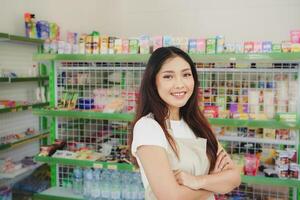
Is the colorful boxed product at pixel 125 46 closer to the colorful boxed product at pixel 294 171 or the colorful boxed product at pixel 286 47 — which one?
the colorful boxed product at pixel 286 47

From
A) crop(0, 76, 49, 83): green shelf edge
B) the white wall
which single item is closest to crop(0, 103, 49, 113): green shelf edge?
crop(0, 76, 49, 83): green shelf edge

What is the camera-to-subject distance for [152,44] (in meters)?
2.86

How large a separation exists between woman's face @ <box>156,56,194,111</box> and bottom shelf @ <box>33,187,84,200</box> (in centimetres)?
193

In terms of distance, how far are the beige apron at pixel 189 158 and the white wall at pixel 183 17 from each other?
4.63 m

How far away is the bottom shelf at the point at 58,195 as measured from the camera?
3.18 metres

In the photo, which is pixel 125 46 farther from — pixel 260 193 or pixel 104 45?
pixel 260 193

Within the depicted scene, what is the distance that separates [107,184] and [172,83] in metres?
1.74

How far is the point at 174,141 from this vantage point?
1.53 metres

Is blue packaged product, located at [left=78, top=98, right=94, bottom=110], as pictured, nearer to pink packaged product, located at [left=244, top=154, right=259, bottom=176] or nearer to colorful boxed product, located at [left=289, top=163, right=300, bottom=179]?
pink packaged product, located at [left=244, top=154, right=259, bottom=176]

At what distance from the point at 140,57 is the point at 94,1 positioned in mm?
4676

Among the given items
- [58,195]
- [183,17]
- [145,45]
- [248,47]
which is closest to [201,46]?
[248,47]

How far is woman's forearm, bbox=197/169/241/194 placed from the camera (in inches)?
60.0

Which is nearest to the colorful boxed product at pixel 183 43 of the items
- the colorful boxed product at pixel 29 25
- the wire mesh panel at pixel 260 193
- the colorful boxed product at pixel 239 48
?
the colorful boxed product at pixel 239 48

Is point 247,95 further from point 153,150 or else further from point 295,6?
point 295,6
